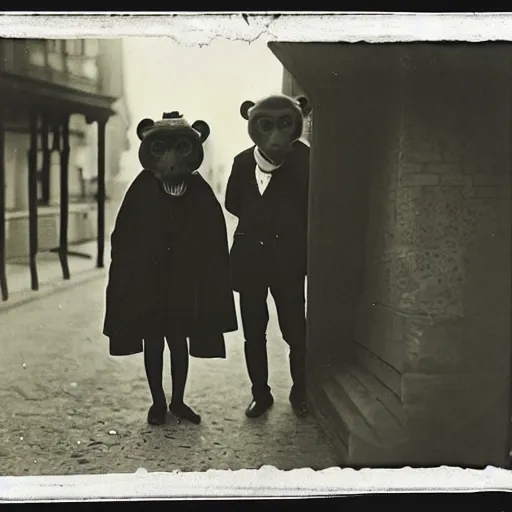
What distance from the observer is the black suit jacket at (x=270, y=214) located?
4.46 ft

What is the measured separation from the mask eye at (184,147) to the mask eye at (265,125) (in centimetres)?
16

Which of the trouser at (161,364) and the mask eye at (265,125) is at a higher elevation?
the mask eye at (265,125)

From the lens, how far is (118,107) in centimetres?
135

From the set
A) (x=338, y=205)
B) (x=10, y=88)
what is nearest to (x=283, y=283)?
(x=338, y=205)

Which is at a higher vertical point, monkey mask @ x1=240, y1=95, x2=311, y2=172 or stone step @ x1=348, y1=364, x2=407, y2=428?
monkey mask @ x1=240, y1=95, x2=311, y2=172

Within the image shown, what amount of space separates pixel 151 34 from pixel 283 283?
602 millimetres

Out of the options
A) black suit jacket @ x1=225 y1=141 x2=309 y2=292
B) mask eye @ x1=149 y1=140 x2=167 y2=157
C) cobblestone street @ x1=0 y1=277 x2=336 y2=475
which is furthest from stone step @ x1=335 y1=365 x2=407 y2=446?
mask eye @ x1=149 y1=140 x2=167 y2=157

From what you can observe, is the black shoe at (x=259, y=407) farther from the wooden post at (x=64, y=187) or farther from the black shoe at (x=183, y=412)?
the wooden post at (x=64, y=187)

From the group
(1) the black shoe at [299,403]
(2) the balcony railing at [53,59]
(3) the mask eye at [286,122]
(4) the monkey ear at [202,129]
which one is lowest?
(1) the black shoe at [299,403]

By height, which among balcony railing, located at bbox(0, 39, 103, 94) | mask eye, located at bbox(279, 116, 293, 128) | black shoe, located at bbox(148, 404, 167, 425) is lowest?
black shoe, located at bbox(148, 404, 167, 425)

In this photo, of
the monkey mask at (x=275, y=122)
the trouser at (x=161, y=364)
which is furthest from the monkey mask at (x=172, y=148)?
the trouser at (x=161, y=364)

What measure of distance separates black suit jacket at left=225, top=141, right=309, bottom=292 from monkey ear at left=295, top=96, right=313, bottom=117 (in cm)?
8

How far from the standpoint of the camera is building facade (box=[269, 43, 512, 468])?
133 centimetres

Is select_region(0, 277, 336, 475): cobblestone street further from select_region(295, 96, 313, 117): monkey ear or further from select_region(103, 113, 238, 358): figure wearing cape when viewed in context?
select_region(295, 96, 313, 117): monkey ear
